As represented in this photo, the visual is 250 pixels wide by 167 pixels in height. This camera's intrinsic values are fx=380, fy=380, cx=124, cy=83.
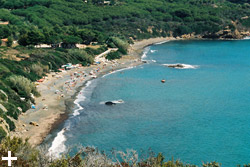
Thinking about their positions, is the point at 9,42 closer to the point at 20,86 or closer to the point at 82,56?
the point at 82,56


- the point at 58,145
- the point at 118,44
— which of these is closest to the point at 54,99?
the point at 58,145

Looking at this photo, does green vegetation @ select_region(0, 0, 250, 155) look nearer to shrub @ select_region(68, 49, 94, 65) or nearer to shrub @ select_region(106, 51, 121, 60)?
shrub @ select_region(68, 49, 94, 65)

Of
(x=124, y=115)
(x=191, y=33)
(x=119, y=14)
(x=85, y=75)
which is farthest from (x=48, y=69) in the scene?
(x=191, y=33)

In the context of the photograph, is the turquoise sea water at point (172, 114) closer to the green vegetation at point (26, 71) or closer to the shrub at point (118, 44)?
the green vegetation at point (26, 71)

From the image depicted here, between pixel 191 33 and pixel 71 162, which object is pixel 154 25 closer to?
pixel 191 33

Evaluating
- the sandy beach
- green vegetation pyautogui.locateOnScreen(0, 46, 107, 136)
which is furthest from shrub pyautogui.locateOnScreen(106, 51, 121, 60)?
green vegetation pyautogui.locateOnScreen(0, 46, 107, 136)

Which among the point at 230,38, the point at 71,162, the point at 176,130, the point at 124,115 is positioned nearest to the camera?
the point at 71,162

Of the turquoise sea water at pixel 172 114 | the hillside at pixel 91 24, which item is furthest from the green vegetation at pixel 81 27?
the turquoise sea water at pixel 172 114
